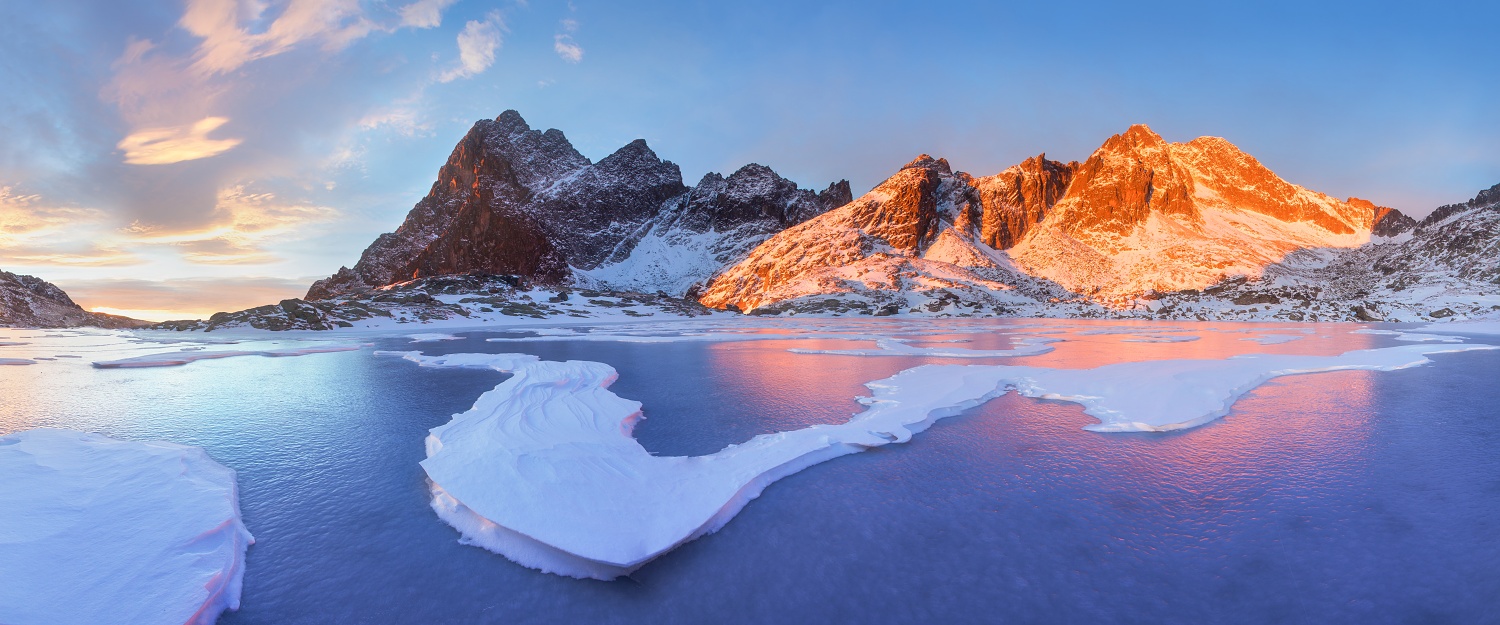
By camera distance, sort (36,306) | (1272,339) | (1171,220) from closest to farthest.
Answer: (1272,339) → (36,306) → (1171,220)

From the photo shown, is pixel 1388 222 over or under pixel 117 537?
over

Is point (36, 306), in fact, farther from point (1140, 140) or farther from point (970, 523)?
point (1140, 140)

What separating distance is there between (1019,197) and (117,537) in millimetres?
212279

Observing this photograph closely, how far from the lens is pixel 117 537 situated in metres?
5.96

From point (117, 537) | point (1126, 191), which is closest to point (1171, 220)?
point (1126, 191)

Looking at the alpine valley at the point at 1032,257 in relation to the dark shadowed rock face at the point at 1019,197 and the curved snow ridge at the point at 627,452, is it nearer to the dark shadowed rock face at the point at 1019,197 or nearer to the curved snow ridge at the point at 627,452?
the dark shadowed rock face at the point at 1019,197

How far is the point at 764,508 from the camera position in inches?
291

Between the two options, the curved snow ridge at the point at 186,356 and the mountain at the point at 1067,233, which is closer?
the curved snow ridge at the point at 186,356

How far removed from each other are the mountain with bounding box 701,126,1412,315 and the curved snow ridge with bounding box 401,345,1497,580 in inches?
4312

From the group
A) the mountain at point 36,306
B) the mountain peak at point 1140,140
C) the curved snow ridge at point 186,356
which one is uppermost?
the mountain peak at point 1140,140

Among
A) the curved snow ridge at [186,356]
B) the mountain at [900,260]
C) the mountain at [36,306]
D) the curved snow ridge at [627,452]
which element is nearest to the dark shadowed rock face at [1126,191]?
the mountain at [900,260]

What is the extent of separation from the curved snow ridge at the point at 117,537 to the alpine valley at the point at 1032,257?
82022 millimetres

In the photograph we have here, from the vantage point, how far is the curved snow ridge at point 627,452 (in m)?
6.33

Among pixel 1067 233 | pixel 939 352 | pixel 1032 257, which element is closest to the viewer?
pixel 939 352
